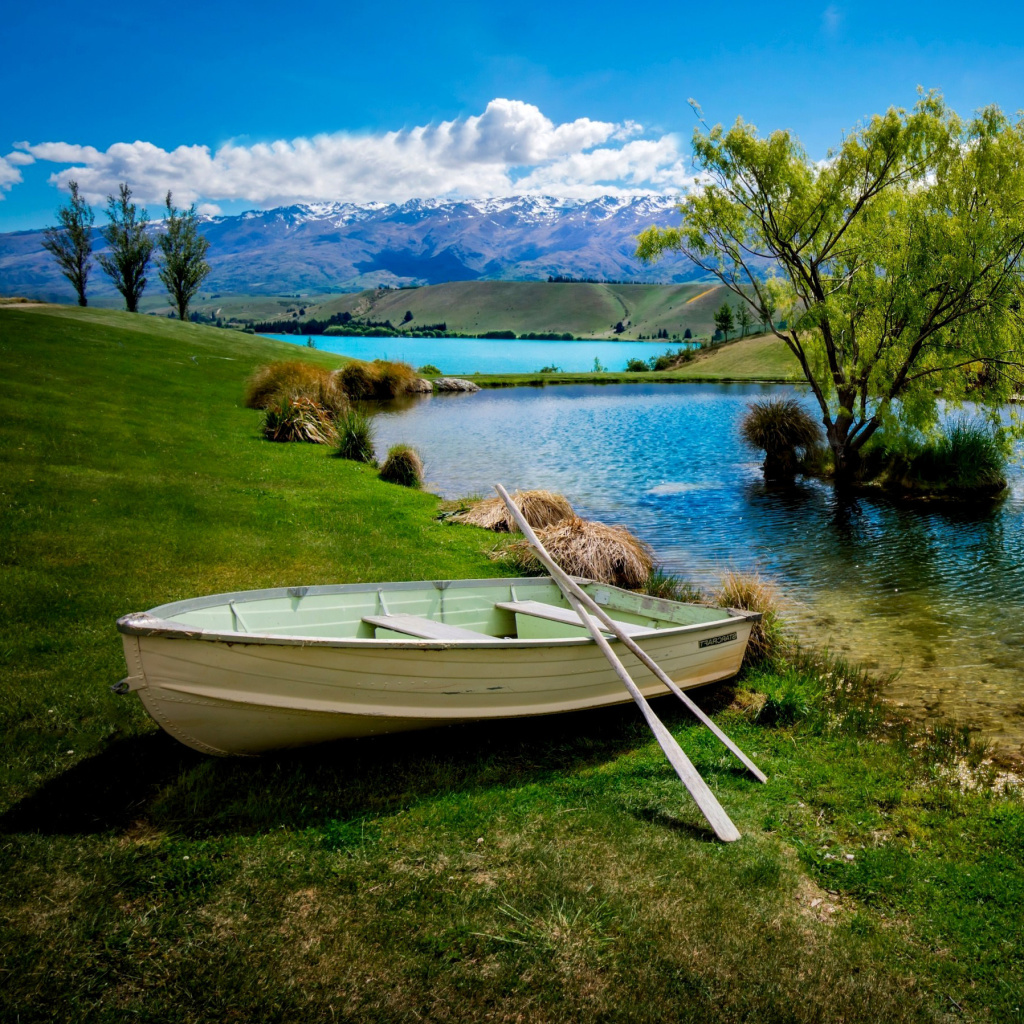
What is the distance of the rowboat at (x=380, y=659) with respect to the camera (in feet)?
18.3

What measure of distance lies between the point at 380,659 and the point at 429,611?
2.55 metres

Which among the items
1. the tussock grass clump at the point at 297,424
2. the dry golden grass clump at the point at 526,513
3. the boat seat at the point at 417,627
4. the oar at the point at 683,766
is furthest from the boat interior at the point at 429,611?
the tussock grass clump at the point at 297,424

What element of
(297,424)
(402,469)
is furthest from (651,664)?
(297,424)

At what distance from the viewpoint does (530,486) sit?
22.2 m

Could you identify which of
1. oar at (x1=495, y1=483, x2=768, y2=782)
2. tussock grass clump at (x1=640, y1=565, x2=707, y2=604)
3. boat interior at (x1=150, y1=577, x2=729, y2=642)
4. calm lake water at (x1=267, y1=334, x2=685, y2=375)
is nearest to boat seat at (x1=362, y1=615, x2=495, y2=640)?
boat interior at (x1=150, y1=577, x2=729, y2=642)

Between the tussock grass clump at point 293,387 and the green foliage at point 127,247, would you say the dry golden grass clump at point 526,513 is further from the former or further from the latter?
the green foliage at point 127,247

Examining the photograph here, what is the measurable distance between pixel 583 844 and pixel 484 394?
168 ft

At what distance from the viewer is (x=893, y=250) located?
2058 cm

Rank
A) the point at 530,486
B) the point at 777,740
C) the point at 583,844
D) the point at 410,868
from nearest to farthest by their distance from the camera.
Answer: the point at 410,868, the point at 583,844, the point at 777,740, the point at 530,486

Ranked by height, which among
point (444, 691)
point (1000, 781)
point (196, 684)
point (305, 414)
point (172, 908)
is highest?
point (305, 414)

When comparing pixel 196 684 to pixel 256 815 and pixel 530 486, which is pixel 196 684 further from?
pixel 530 486

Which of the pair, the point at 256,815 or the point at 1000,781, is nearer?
the point at 256,815

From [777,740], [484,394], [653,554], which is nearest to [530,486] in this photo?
[653,554]

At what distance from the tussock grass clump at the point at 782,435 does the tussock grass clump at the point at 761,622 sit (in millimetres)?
15920
